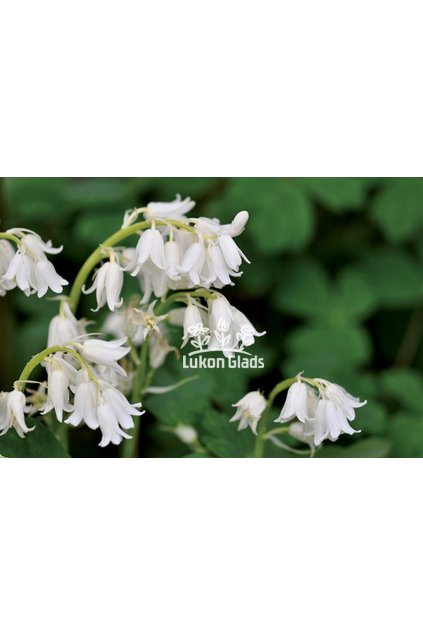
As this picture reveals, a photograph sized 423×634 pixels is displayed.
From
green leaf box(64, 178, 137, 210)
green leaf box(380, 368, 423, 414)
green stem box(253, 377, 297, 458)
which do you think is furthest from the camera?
green leaf box(64, 178, 137, 210)

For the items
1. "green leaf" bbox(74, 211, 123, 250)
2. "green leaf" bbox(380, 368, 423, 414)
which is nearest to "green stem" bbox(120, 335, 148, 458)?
"green leaf" bbox(74, 211, 123, 250)

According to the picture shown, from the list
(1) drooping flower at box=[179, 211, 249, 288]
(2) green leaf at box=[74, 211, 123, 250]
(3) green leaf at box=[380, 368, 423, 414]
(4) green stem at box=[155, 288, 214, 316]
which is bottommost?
(4) green stem at box=[155, 288, 214, 316]

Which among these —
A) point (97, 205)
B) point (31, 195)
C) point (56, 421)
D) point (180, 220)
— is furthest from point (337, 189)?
point (56, 421)

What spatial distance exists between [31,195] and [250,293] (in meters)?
0.59

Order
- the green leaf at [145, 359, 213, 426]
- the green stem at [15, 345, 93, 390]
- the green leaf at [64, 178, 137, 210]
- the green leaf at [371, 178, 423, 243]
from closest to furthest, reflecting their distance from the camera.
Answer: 1. the green stem at [15, 345, 93, 390]
2. the green leaf at [145, 359, 213, 426]
3. the green leaf at [64, 178, 137, 210]
4. the green leaf at [371, 178, 423, 243]

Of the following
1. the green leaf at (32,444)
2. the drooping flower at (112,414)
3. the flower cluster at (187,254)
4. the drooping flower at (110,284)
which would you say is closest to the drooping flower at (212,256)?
the flower cluster at (187,254)

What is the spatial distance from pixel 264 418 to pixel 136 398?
0.21m

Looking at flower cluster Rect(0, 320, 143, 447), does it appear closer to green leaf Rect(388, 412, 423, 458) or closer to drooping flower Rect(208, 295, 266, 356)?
drooping flower Rect(208, 295, 266, 356)

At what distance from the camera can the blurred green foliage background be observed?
54.9 inches

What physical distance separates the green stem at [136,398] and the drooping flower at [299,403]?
24cm

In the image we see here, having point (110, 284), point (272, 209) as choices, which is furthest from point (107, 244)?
point (272, 209)

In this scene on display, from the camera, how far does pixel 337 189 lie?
207cm

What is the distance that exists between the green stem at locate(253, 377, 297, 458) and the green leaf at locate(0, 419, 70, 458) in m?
0.32

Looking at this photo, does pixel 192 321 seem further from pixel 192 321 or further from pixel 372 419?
pixel 372 419
